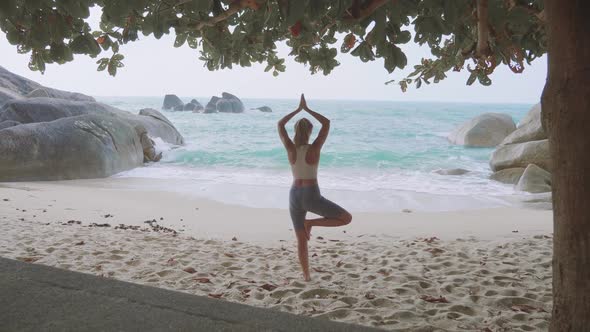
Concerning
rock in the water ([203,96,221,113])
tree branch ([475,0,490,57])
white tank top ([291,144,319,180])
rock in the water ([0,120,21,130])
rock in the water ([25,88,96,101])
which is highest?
rock in the water ([203,96,221,113])

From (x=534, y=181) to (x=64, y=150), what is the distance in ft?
35.3

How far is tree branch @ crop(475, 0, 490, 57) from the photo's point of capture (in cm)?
273

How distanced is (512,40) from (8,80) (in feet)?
64.6

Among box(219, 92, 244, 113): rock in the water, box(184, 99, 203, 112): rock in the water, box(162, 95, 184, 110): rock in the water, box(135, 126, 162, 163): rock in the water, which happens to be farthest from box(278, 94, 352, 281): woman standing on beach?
box(162, 95, 184, 110): rock in the water

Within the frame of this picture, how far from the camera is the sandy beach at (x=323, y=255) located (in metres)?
Result: 3.46

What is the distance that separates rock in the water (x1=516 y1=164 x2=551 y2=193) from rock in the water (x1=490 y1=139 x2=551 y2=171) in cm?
86

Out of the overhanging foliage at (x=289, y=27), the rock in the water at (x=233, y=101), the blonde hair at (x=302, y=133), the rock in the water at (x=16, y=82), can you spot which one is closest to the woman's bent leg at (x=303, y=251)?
the blonde hair at (x=302, y=133)

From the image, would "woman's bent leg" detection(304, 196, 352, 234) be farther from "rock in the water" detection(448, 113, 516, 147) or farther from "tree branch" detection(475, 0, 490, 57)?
"rock in the water" detection(448, 113, 516, 147)

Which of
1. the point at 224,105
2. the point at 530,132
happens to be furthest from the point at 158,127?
the point at 224,105

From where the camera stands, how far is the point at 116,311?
2.05 meters

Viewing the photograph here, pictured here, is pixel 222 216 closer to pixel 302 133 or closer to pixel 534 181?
pixel 302 133

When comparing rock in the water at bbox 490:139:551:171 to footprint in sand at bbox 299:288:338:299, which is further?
rock in the water at bbox 490:139:551:171

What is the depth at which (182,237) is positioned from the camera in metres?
6.14

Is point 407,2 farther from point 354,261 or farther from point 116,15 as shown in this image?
point 354,261
